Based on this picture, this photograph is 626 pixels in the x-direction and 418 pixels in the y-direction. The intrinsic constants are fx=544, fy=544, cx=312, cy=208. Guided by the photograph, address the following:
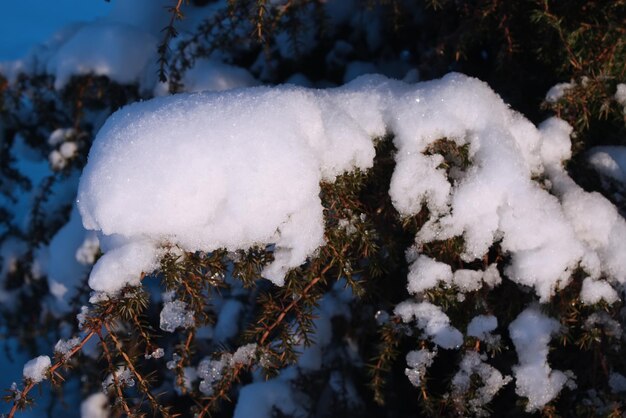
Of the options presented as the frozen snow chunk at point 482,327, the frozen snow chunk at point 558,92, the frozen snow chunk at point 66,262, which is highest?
the frozen snow chunk at point 558,92

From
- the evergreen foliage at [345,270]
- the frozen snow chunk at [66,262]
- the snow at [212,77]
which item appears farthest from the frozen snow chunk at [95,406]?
the snow at [212,77]

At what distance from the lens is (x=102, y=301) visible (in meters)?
1.10

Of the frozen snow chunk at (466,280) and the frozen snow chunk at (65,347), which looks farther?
the frozen snow chunk at (466,280)

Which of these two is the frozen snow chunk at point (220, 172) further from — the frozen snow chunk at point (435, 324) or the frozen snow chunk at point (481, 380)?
the frozen snow chunk at point (481, 380)

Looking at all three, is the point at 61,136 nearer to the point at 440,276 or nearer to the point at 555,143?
the point at 440,276

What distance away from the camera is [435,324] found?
129cm

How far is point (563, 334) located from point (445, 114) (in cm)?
60

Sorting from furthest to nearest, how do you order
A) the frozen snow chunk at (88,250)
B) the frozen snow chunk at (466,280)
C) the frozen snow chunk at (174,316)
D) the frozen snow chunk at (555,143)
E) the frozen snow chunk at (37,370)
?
the frozen snow chunk at (88,250), the frozen snow chunk at (555,143), the frozen snow chunk at (466,280), the frozen snow chunk at (174,316), the frozen snow chunk at (37,370)

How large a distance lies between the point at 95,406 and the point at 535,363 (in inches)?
70.4

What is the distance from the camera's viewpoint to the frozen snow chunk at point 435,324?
1.29 meters

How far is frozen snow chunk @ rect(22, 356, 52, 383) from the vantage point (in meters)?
1.07

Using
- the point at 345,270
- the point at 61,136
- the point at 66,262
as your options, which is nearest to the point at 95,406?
the point at 66,262

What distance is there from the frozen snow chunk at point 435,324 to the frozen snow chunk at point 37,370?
2.59 ft

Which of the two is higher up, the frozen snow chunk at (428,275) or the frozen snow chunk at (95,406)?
the frozen snow chunk at (428,275)
